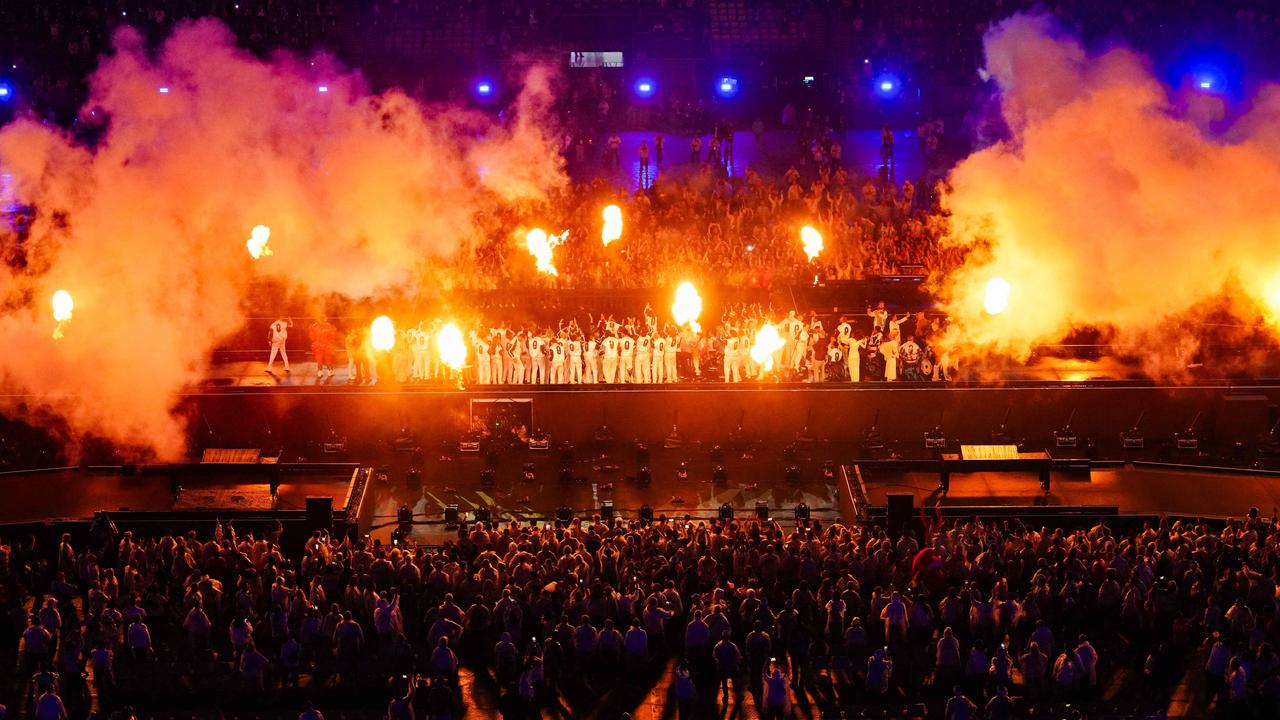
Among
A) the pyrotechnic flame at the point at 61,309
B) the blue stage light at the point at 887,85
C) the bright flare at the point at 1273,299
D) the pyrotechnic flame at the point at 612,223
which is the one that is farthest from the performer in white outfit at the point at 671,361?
the blue stage light at the point at 887,85

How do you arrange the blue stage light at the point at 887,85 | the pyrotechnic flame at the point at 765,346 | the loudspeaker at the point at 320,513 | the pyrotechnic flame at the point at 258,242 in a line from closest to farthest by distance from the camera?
1. the loudspeaker at the point at 320,513
2. the pyrotechnic flame at the point at 765,346
3. the pyrotechnic flame at the point at 258,242
4. the blue stage light at the point at 887,85

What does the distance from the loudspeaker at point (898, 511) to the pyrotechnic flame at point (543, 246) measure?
11.7 metres

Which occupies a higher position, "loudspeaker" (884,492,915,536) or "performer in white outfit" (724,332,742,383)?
"performer in white outfit" (724,332,742,383)

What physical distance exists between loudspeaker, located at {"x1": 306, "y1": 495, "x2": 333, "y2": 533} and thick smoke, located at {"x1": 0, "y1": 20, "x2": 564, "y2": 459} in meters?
5.24

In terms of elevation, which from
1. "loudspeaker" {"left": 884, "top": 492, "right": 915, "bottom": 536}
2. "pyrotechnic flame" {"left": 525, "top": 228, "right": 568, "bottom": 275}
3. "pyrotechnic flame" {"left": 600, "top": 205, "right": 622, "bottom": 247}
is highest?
"pyrotechnic flame" {"left": 600, "top": 205, "right": 622, "bottom": 247}

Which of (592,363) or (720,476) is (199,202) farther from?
(720,476)

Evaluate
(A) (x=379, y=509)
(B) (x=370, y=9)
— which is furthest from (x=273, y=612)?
(B) (x=370, y=9)

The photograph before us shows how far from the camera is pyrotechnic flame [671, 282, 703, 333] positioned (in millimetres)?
30016

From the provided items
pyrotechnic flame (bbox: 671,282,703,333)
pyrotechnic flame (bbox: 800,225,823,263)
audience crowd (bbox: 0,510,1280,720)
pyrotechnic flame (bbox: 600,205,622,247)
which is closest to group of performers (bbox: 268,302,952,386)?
pyrotechnic flame (bbox: 671,282,703,333)

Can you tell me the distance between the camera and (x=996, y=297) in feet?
97.3

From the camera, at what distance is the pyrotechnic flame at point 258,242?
30922mm

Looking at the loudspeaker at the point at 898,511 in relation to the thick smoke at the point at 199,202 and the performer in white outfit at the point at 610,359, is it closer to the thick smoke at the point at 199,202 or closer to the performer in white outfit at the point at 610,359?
the performer in white outfit at the point at 610,359

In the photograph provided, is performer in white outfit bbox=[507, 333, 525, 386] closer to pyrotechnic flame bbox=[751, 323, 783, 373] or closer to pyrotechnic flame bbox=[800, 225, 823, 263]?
pyrotechnic flame bbox=[751, 323, 783, 373]

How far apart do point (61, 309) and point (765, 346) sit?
13.3m
